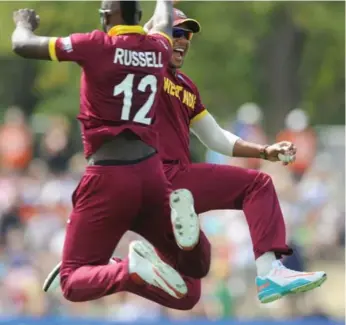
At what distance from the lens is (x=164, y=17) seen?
8.16 m

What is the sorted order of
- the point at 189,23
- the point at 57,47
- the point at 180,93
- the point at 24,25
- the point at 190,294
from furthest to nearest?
the point at 190,294 < the point at 180,93 < the point at 189,23 < the point at 24,25 < the point at 57,47

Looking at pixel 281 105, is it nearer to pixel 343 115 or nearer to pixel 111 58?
pixel 343 115

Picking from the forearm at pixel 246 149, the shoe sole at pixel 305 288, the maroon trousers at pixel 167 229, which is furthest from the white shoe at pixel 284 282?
the forearm at pixel 246 149

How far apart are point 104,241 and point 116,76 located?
1031mm

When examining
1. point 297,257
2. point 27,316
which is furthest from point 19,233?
point 297,257

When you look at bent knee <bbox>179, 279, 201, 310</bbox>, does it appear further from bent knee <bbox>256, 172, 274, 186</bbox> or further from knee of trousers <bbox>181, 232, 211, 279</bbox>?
bent knee <bbox>256, 172, 274, 186</bbox>

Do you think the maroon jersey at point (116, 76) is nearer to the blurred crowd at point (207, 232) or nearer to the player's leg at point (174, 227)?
the player's leg at point (174, 227)

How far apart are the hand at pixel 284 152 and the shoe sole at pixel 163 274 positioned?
1.09 metres

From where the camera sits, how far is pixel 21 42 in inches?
303

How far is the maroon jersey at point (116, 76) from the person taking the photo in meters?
7.75

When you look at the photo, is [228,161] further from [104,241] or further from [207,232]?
[104,241]

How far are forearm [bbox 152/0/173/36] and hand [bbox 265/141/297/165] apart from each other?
3.47ft


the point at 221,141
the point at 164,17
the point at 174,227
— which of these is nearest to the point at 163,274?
the point at 174,227

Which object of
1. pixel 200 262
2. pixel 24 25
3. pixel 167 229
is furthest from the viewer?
pixel 200 262
